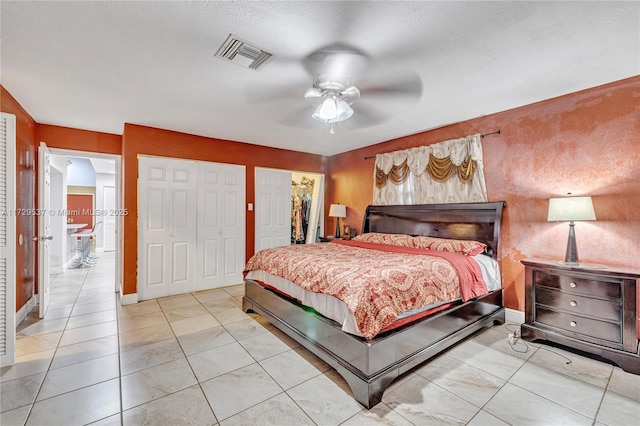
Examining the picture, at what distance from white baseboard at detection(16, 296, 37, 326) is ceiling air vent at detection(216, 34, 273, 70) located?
3.67 meters

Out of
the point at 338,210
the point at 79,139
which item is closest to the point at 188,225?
the point at 79,139

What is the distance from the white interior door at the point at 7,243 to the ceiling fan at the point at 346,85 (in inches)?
83.6

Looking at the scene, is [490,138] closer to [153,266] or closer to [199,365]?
[199,365]

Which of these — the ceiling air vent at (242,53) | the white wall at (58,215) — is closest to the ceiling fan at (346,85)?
the ceiling air vent at (242,53)

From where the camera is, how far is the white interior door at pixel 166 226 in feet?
13.3

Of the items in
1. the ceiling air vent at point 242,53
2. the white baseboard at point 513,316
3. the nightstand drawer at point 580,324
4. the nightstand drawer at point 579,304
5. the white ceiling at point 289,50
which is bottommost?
the white baseboard at point 513,316

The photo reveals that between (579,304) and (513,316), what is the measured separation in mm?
880

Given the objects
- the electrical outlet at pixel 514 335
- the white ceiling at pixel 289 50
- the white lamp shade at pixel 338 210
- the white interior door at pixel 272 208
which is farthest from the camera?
the white lamp shade at pixel 338 210

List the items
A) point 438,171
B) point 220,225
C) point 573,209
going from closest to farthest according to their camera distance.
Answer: point 573,209 < point 438,171 < point 220,225

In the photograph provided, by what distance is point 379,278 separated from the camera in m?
2.16

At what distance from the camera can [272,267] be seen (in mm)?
3061

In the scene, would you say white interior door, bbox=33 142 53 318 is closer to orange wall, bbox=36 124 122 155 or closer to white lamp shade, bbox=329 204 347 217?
orange wall, bbox=36 124 122 155

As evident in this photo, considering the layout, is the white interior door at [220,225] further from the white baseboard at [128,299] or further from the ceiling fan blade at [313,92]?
the ceiling fan blade at [313,92]

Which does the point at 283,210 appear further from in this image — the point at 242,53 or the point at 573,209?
the point at 573,209
